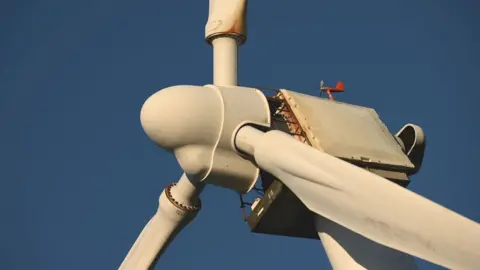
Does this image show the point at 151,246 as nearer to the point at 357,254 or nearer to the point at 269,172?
the point at 269,172

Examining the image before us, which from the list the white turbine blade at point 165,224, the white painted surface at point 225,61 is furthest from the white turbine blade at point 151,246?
A: the white painted surface at point 225,61

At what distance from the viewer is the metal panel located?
1770 cm

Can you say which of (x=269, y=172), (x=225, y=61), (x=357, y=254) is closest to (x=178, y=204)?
(x=225, y=61)

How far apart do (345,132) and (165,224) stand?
14.5 feet

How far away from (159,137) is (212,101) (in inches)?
43.1

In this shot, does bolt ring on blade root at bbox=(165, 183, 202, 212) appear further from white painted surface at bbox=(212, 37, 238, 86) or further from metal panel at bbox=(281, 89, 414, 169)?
metal panel at bbox=(281, 89, 414, 169)

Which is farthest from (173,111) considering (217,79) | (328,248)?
(328,248)

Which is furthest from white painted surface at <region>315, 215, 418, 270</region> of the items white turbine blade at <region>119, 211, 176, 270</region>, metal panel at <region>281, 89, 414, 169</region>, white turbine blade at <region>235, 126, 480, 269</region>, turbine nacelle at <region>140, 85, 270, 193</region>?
white turbine blade at <region>119, 211, 176, 270</region>

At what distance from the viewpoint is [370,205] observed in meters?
14.4

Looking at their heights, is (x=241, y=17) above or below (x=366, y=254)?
above

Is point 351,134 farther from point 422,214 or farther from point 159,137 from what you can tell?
point 422,214

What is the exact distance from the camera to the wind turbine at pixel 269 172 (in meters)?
13.7

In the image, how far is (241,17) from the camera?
2047 centimetres

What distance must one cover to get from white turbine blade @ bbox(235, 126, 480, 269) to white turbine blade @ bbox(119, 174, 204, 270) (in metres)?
3.46
